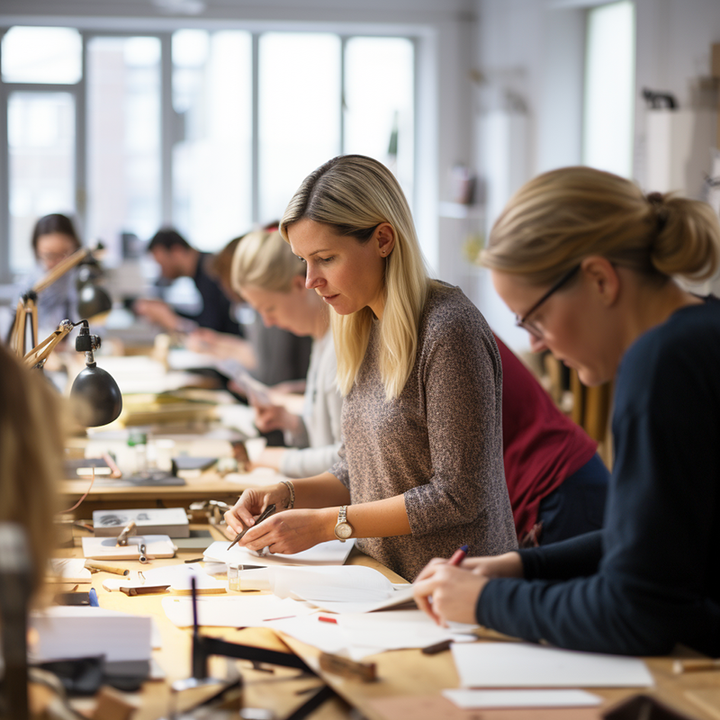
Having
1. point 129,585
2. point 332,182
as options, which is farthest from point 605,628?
point 332,182

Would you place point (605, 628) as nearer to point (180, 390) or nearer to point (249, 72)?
point (180, 390)

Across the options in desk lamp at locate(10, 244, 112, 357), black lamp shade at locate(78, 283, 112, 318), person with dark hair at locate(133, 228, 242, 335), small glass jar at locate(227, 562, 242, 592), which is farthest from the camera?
person with dark hair at locate(133, 228, 242, 335)

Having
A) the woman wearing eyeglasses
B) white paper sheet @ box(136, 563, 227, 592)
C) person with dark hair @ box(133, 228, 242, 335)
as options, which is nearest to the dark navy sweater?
the woman wearing eyeglasses

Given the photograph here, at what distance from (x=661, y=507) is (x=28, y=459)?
0.75 metres

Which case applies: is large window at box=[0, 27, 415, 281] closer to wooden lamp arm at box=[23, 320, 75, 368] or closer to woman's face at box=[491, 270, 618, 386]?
wooden lamp arm at box=[23, 320, 75, 368]

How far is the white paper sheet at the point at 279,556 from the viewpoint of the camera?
6.09 feet

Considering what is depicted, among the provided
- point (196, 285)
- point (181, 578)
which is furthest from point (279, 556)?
point (196, 285)

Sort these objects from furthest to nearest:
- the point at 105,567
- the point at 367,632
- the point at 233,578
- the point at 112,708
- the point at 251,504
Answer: the point at 251,504, the point at 105,567, the point at 233,578, the point at 367,632, the point at 112,708

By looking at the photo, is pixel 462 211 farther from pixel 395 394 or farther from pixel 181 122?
pixel 395 394

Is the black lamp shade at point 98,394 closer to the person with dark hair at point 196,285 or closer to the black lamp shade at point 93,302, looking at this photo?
the black lamp shade at point 93,302

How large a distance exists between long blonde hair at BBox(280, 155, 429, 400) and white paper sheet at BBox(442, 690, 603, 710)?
29.2 inches

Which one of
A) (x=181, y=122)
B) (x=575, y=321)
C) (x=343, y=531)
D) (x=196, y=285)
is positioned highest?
(x=181, y=122)

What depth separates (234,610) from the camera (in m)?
1.56

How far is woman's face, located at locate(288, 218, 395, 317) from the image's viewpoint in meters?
1.89
